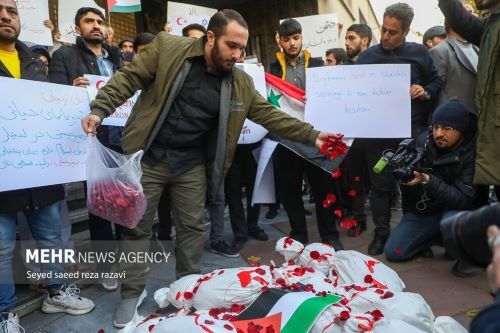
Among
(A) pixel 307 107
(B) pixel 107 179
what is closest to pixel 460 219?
(B) pixel 107 179

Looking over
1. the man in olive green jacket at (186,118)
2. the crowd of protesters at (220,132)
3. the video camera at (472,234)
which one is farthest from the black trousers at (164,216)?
the video camera at (472,234)

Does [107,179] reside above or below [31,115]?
below

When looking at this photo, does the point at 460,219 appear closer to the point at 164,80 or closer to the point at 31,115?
the point at 164,80

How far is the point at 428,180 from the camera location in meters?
2.80

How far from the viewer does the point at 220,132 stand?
2.65 m

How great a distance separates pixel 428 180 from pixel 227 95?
1.43 metres

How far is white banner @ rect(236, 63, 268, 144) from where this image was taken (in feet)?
11.7

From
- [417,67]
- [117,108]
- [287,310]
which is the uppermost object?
[417,67]

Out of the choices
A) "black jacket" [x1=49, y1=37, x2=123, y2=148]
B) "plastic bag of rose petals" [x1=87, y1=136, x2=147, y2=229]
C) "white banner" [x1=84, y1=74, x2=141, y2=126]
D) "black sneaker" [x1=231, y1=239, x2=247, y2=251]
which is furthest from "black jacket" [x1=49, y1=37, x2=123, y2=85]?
"black sneaker" [x1=231, y1=239, x2=247, y2=251]

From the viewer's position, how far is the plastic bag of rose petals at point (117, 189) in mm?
2248

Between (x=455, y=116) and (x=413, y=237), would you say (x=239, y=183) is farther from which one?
(x=455, y=116)

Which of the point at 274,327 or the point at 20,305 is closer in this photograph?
the point at 274,327

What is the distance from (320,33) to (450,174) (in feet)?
10.6

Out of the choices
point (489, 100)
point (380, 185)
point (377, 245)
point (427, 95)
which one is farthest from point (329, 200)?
point (489, 100)
